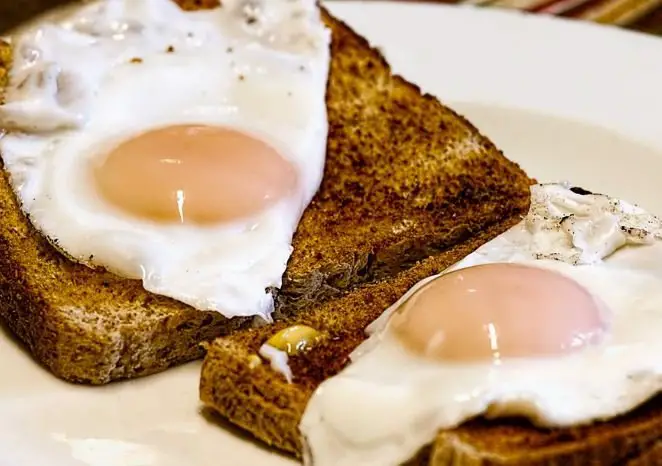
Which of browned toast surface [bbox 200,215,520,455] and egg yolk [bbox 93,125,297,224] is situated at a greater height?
egg yolk [bbox 93,125,297,224]

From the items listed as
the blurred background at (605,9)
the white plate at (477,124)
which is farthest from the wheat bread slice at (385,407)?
the blurred background at (605,9)

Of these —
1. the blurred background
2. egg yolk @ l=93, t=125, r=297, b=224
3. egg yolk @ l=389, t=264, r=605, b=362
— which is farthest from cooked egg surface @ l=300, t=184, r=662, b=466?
the blurred background

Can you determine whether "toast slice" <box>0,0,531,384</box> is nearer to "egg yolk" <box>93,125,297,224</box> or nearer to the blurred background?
"egg yolk" <box>93,125,297,224</box>

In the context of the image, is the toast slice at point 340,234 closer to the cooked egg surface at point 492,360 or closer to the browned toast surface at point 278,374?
the browned toast surface at point 278,374

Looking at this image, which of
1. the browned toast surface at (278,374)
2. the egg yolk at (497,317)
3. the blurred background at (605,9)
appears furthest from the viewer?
the blurred background at (605,9)

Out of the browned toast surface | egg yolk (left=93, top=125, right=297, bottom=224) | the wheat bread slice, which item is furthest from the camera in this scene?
egg yolk (left=93, top=125, right=297, bottom=224)

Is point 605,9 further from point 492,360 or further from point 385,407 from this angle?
point 385,407
